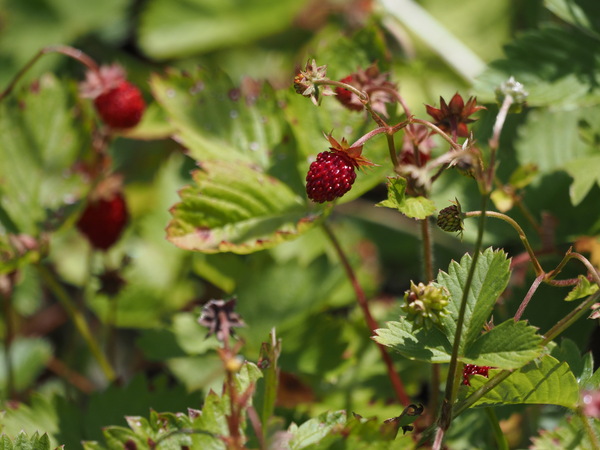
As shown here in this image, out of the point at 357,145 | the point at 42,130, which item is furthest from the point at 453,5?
the point at 357,145

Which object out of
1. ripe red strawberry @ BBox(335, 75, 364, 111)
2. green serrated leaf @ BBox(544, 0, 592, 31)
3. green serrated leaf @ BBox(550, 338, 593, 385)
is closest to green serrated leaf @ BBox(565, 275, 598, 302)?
green serrated leaf @ BBox(550, 338, 593, 385)

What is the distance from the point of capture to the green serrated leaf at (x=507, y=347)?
0.92 m

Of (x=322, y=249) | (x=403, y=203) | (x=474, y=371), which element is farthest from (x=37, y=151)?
(x=474, y=371)

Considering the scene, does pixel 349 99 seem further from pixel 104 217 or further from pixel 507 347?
pixel 104 217

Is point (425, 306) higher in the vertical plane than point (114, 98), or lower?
lower

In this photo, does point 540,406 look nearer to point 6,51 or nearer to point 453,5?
point 453,5

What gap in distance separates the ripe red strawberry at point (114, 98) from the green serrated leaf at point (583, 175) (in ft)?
3.03

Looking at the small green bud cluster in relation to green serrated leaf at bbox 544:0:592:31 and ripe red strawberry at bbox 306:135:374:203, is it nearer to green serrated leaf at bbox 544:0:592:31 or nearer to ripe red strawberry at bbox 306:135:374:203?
ripe red strawberry at bbox 306:135:374:203

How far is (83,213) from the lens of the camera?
164 cm

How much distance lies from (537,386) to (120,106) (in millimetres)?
1051

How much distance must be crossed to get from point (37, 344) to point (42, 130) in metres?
0.63

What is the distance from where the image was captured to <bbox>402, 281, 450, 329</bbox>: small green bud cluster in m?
0.94

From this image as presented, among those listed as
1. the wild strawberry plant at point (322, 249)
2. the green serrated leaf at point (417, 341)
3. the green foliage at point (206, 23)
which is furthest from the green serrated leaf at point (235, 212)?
the green foliage at point (206, 23)

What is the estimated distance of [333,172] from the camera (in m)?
1.04
